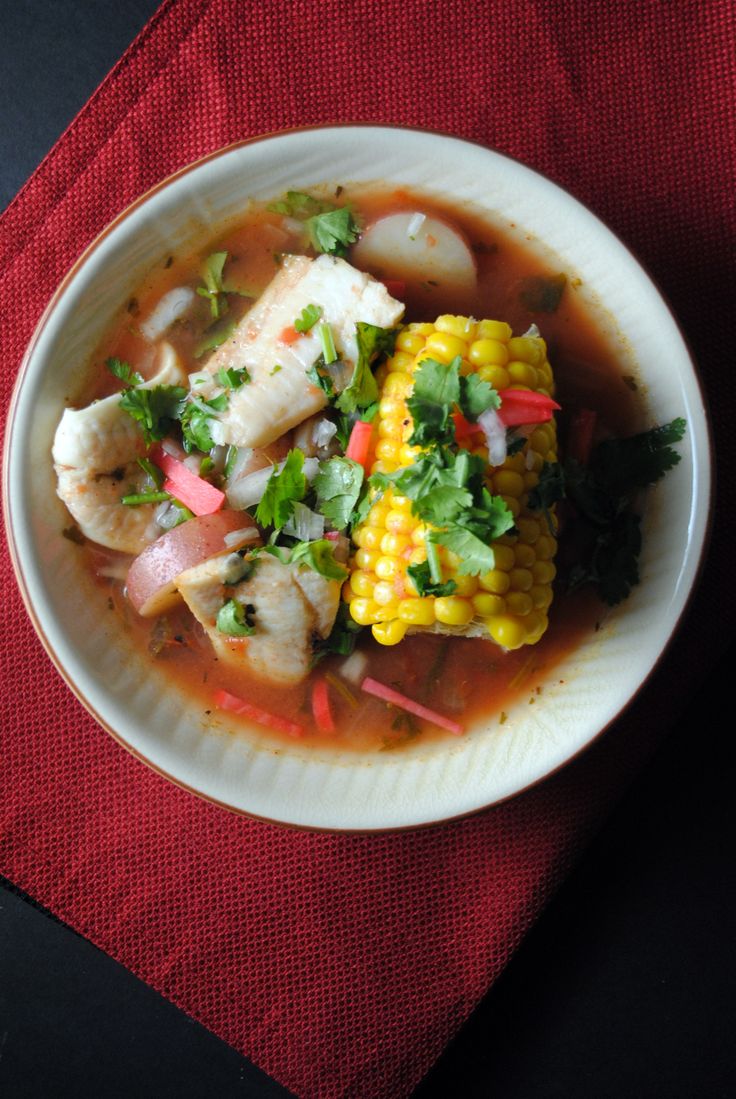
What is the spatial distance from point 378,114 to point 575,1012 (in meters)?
3.11

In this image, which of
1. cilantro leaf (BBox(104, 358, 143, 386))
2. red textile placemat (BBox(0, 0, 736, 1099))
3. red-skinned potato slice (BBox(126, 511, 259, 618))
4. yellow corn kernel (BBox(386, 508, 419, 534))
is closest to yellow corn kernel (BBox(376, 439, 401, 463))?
yellow corn kernel (BBox(386, 508, 419, 534))

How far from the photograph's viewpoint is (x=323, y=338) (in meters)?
2.59

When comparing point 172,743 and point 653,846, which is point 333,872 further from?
point 653,846

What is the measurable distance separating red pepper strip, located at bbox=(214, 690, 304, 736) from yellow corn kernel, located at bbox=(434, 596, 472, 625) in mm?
757

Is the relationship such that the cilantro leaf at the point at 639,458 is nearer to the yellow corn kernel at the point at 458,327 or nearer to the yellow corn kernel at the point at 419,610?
the yellow corn kernel at the point at 458,327

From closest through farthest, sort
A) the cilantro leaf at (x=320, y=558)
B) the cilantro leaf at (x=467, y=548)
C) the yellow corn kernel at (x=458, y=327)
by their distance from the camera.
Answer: the cilantro leaf at (x=467, y=548) < the yellow corn kernel at (x=458, y=327) < the cilantro leaf at (x=320, y=558)

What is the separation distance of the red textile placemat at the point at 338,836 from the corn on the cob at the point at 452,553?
28.8 inches

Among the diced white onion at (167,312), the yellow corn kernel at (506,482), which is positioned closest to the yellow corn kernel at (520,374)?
the yellow corn kernel at (506,482)

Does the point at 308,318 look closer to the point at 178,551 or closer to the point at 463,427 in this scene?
the point at 463,427

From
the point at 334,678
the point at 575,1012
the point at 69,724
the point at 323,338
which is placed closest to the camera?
the point at 323,338

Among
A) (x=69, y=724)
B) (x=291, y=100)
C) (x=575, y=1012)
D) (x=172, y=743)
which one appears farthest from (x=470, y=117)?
(x=575, y=1012)

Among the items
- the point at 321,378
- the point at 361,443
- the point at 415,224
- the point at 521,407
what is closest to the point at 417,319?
the point at 415,224

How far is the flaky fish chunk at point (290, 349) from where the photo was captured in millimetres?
2580

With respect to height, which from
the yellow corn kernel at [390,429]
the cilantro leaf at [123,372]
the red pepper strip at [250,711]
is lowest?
the red pepper strip at [250,711]
